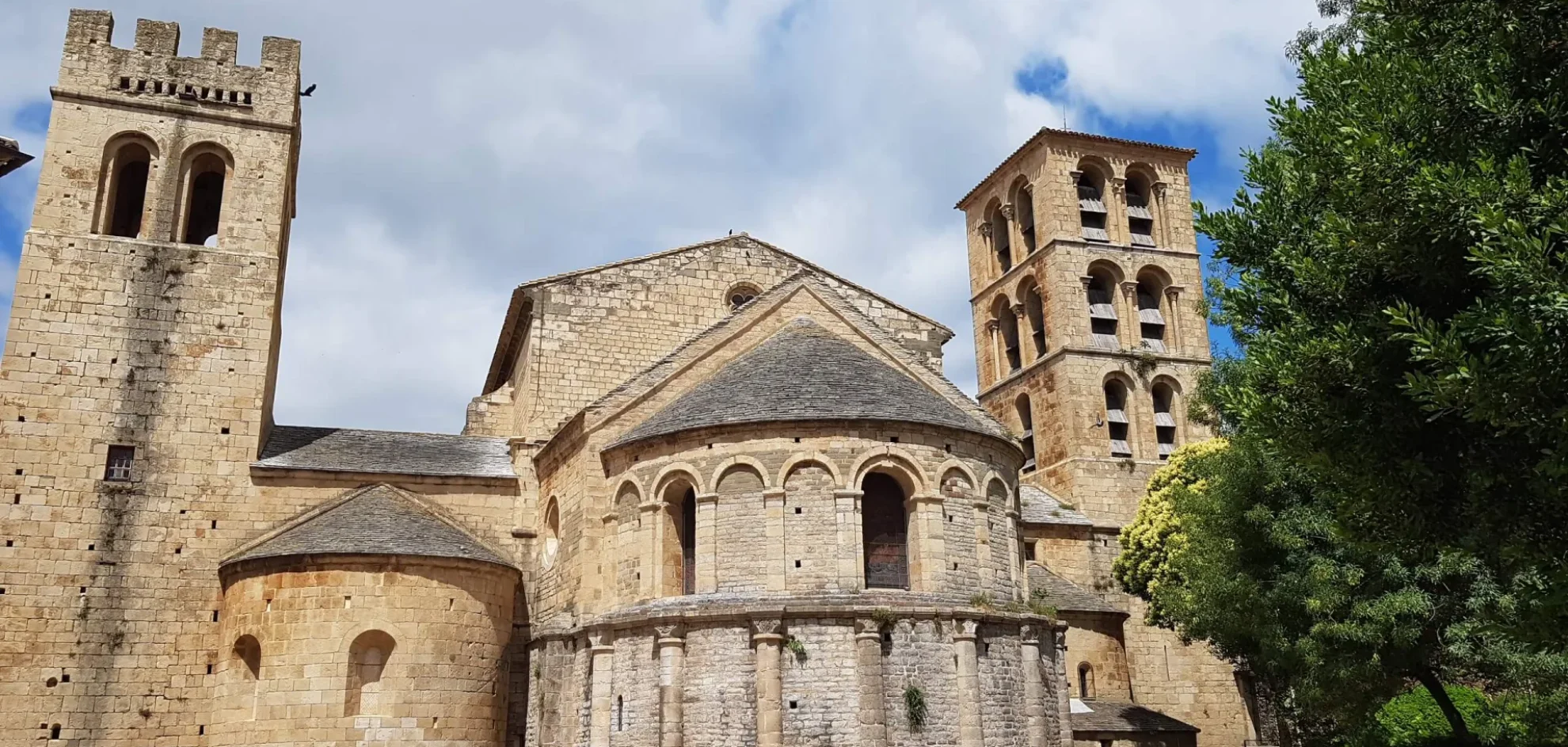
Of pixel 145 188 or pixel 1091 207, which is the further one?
pixel 1091 207

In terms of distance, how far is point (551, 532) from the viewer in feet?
71.3

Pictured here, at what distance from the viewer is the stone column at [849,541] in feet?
55.3

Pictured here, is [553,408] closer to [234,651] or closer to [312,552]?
[312,552]

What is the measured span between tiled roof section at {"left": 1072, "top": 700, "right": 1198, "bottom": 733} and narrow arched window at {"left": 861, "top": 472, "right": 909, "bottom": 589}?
23.0 feet

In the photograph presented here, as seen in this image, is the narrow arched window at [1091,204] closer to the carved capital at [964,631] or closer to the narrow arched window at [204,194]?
the carved capital at [964,631]

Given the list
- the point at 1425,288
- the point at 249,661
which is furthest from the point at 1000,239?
the point at 1425,288

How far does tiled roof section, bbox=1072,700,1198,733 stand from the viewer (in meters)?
22.4

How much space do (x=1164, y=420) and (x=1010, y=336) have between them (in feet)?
19.7

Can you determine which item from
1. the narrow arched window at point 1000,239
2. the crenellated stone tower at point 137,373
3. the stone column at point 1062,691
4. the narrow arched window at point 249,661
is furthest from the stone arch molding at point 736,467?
the narrow arched window at point 1000,239

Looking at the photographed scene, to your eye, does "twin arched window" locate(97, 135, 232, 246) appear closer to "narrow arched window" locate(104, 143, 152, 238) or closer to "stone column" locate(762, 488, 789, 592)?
"narrow arched window" locate(104, 143, 152, 238)

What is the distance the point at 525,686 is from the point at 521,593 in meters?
1.79

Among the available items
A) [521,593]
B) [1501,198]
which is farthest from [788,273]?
[1501,198]

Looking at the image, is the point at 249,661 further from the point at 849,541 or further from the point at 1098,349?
the point at 1098,349

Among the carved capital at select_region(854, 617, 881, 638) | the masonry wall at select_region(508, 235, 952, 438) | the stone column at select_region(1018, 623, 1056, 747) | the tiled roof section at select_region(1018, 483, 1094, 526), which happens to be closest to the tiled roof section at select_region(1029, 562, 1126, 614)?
the tiled roof section at select_region(1018, 483, 1094, 526)
